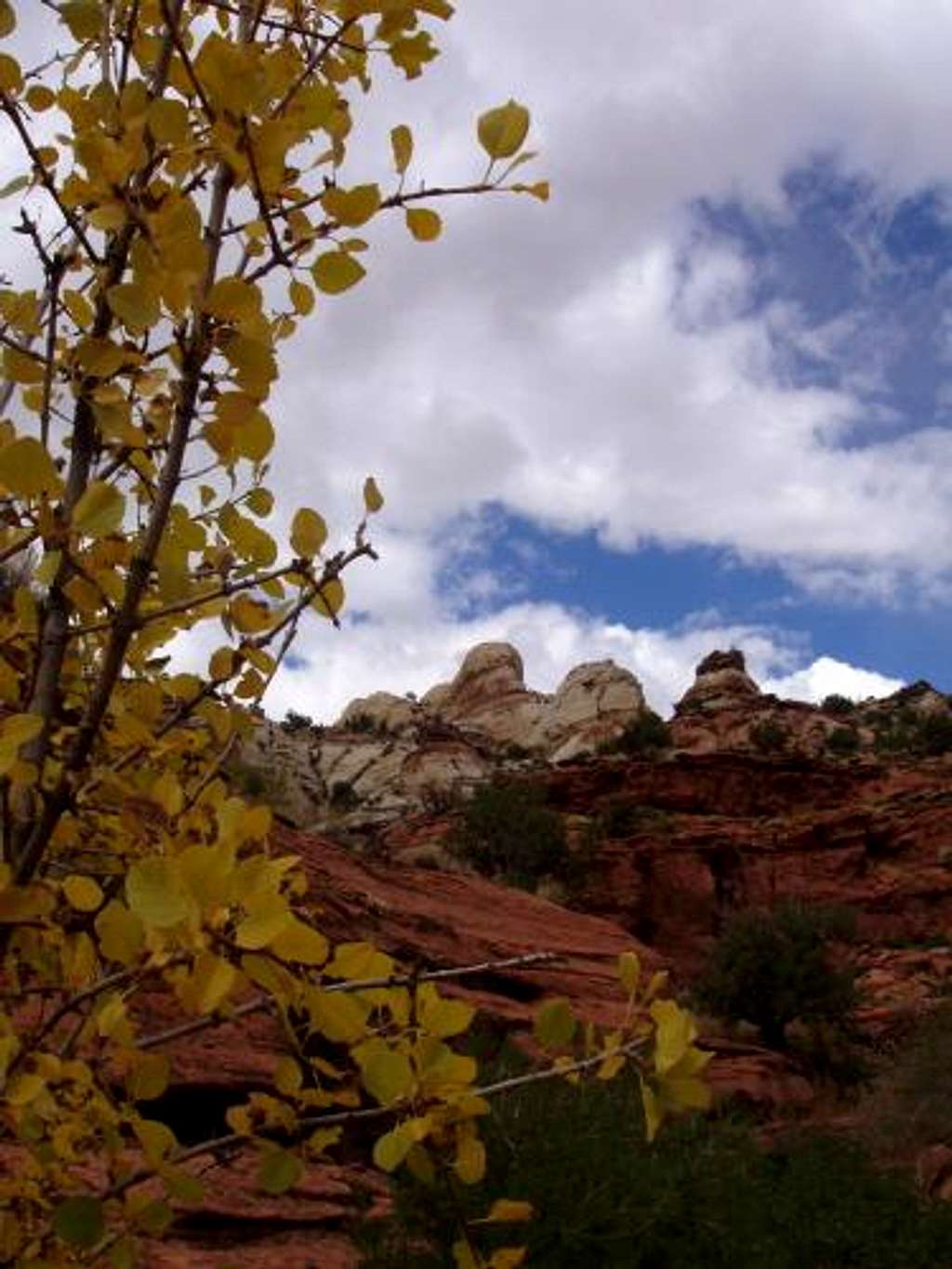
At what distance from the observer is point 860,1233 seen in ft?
28.4

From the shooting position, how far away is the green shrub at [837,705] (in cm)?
5697

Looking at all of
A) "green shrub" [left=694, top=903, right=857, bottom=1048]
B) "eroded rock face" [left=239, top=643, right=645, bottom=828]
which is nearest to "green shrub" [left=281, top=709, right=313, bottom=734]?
"eroded rock face" [left=239, top=643, right=645, bottom=828]

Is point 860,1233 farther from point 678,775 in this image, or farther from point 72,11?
point 678,775

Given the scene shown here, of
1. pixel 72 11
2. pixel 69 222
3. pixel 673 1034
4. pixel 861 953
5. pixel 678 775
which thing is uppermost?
pixel 678 775

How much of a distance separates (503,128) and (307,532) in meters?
0.49

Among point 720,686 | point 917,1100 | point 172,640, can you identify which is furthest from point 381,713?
point 172,640

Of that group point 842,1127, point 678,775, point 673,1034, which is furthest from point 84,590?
point 678,775

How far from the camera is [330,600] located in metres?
1.48

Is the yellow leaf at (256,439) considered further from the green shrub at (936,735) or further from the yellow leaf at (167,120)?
the green shrub at (936,735)

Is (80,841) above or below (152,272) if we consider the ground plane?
below

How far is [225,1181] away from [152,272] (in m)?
7.63

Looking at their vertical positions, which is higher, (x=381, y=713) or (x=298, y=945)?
(x=381, y=713)

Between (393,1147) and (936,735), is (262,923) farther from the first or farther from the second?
(936,735)

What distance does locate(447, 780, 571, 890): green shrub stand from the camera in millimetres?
30047
